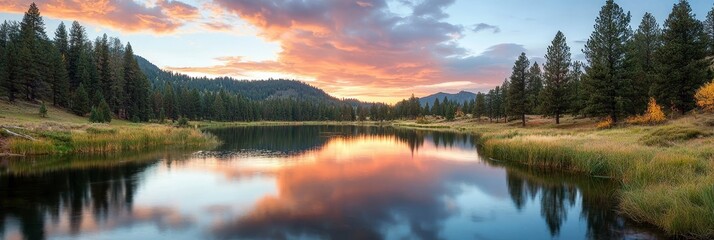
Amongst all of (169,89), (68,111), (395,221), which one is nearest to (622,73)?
(395,221)

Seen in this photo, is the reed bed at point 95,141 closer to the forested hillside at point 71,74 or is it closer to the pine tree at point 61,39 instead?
the forested hillside at point 71,74

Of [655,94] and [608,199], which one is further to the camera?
[655,94]

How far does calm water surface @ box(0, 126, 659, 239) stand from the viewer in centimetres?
1491

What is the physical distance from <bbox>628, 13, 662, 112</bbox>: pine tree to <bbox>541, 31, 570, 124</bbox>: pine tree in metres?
9.79

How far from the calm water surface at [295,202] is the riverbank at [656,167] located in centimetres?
93

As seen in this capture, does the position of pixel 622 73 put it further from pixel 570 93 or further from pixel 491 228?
pixel 491 228

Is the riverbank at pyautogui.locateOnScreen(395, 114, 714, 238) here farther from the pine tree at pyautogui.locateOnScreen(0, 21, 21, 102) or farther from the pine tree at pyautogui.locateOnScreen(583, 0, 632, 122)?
the pine tree at pyautogui.locateOnScreen(0, 21, 21, 102)

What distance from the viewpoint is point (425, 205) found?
65.0ft

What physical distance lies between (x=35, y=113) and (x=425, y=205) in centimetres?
6387

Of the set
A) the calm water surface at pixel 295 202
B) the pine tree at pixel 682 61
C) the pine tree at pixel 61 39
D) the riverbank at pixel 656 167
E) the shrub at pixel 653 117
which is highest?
the pine tree at pixel 61 39

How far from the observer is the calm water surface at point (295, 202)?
14.9 m

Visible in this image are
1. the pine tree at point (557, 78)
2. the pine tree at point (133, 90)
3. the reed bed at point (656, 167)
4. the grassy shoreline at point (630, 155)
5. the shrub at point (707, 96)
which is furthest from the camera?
the pine tree at point (133, 90)

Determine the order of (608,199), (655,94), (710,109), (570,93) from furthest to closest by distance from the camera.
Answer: (570,93) → (655,94) → (710,109) → (608,199)

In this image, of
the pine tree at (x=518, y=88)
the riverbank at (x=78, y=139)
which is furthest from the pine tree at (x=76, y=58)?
the pine tree at (x=518, y=88)
